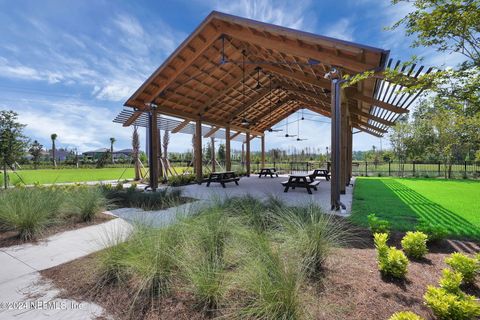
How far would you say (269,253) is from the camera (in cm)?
200

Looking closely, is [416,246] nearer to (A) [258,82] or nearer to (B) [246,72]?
(A) [258,82]

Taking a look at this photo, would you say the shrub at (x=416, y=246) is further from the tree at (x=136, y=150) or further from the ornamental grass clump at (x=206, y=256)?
the tree at (x=136, y=150)

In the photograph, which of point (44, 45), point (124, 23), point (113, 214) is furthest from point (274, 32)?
point (44, 45)

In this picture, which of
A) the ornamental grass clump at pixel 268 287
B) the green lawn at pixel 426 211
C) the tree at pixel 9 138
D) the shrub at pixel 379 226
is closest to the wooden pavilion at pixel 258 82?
the green lawn at pixel 426 211

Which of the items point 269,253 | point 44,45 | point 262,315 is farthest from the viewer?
point 44,45

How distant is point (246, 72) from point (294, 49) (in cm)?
447

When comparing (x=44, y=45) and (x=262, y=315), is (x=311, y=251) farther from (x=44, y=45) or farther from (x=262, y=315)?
(x=44, y=45)

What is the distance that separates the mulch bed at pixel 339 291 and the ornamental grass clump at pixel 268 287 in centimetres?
20

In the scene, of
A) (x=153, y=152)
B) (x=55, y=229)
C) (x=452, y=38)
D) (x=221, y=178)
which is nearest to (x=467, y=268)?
(x=452, y=38)

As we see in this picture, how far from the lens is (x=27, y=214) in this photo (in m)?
3.72

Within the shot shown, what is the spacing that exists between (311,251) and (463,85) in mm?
2185

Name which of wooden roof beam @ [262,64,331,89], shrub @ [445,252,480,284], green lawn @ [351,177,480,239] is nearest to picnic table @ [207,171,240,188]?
wooden roof beam @ [262,64,331,89]

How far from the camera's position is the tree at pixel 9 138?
8320 millimetres

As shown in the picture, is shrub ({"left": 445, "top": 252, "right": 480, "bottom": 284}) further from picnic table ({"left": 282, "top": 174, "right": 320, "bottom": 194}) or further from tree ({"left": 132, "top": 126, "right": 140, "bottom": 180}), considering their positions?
tree ({"left": 132, "top": 126, "right": 140, "bottom": 180})
